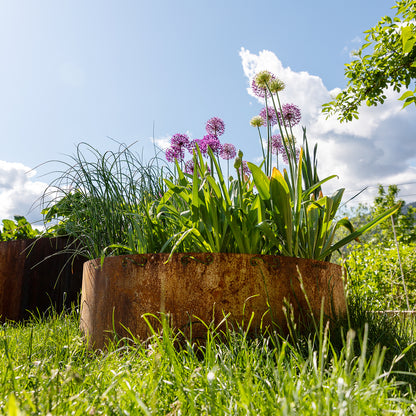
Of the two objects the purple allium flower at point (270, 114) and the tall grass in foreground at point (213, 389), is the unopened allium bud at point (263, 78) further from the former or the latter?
the tall grass in foreground at point (213, 389)

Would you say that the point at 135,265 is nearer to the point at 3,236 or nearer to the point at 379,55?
the point at 3,236

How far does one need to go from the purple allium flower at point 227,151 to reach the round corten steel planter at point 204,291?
115cm

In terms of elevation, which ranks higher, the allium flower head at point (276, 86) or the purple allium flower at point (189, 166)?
the allium flower head at point (276, 86)

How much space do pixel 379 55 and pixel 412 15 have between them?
1.35 meters

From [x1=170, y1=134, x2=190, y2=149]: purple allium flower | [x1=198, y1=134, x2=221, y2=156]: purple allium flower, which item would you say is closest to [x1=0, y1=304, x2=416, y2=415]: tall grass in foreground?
[x1=198, y1=134, x2=221, y2=156]: purple allium flower

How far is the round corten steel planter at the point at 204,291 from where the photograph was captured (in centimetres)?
162

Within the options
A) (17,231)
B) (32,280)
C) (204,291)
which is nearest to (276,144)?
(204,291)

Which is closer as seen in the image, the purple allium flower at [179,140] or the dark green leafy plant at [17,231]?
the purple allium flower at [179,140]

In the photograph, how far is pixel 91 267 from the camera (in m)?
2.01

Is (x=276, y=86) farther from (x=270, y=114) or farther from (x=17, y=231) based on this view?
(x=17, y=231)

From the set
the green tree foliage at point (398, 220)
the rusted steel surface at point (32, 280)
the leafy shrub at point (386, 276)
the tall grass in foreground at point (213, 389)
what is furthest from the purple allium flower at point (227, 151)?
the green tree foliage at point (398, 220)

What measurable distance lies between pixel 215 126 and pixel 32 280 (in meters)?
2.32

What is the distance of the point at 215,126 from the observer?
105 inches

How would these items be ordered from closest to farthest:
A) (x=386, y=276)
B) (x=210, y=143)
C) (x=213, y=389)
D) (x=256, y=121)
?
(x=213, y=389), (x=210, y=143), (x=256, y=121), (x=386, y=276)
